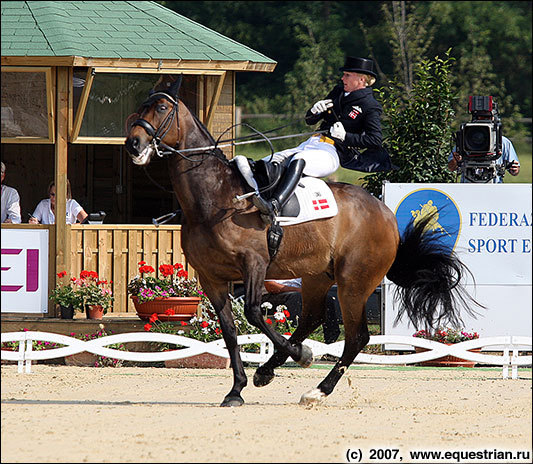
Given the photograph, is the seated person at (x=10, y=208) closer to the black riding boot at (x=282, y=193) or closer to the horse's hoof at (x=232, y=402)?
the black riding boot at (x=282, y=193)

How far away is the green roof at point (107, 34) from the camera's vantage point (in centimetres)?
1229

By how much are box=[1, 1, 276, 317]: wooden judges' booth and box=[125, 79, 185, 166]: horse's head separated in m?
3.86

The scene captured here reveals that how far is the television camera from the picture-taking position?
12477 millimetres

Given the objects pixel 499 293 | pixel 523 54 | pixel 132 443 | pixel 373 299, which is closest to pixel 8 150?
pixel 373 299

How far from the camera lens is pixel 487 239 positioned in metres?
12.4

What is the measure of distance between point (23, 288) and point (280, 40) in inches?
943

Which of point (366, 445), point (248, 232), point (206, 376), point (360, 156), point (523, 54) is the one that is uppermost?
point (523, 54)

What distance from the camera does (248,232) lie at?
8500mm

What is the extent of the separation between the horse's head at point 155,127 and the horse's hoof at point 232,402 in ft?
6.56

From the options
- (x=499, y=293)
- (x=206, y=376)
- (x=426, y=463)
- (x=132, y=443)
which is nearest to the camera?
(x=426, y=463)

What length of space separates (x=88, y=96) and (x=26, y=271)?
2181mm

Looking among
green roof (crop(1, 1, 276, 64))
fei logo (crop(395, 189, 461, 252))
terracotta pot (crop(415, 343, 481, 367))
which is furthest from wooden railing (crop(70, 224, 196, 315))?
terracotta pot (crop(415, 343, 481, 367))

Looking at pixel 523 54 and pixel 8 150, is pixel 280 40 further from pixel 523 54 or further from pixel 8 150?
pixel 8 150

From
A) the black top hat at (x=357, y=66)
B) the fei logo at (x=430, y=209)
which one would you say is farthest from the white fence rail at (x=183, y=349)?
the black top hat at (x=357, y=66)
